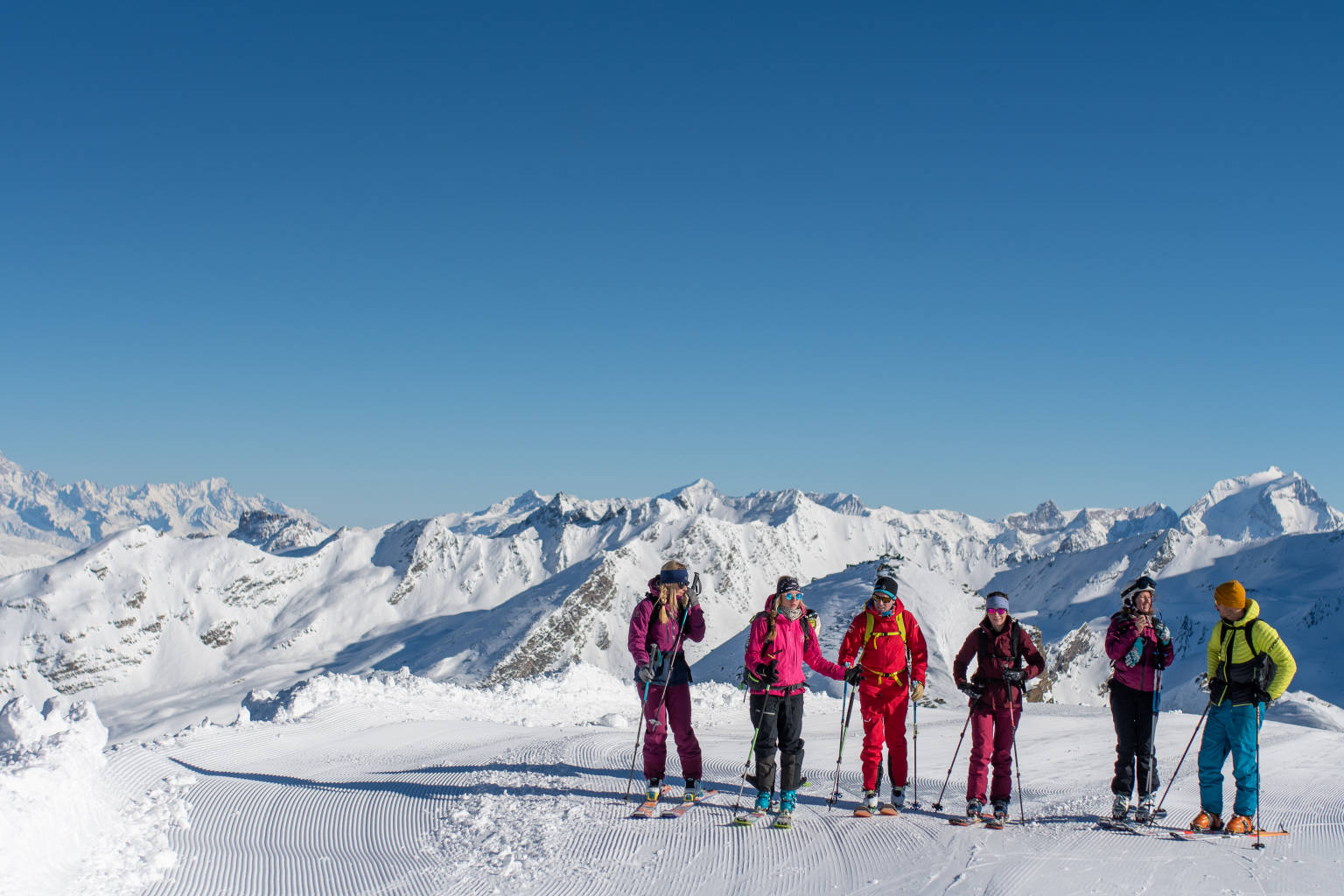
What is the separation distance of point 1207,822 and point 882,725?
3.27 meters

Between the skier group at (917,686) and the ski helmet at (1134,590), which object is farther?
the ski helmet at (1134,590)

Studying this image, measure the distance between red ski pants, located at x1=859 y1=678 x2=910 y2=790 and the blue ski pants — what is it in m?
2.95

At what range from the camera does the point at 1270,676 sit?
8.08 metres

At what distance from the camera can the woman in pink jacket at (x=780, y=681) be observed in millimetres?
8578

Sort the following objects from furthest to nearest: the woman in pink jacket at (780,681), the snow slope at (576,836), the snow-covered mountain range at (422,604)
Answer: the snow-covered mountain range at (422,604) → the woman in pink jacket at (780,681) → the snow slope at (576,836)

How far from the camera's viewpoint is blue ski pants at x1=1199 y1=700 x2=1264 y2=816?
8289mm

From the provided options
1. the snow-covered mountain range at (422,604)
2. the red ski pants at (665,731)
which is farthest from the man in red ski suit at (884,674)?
the snow-covered mountain range at (422,604)

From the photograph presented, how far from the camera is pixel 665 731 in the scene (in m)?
9.27

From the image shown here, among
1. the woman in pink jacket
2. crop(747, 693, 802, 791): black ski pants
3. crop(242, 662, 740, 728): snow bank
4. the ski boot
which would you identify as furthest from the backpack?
crop(242, 662, 740, 728): snow bank

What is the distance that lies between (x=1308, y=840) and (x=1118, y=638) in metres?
2.42

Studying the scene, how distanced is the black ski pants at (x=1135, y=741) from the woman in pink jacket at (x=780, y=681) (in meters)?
3.14

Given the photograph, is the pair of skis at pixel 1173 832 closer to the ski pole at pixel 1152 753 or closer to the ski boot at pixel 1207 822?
the ski boot at pixel 1207 822

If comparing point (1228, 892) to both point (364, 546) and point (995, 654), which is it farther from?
point (364, 546)

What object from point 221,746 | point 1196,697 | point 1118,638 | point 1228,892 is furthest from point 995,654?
point 1196,697
